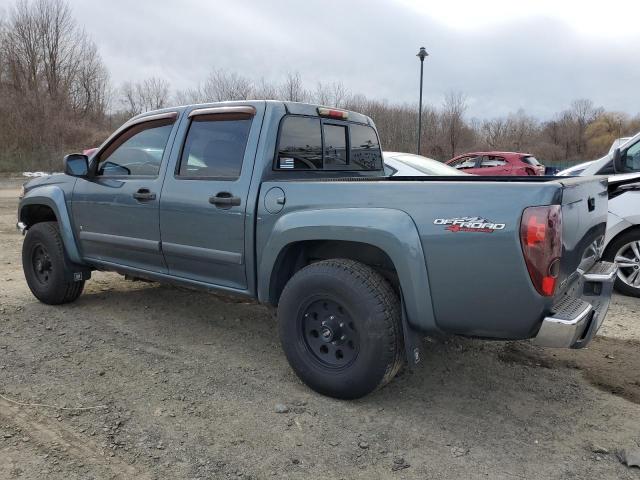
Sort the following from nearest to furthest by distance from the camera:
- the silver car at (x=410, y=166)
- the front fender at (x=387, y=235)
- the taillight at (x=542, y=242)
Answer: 1. the taillight at (x=542, y=242)
2. the front fender at (x=387, y=235)
3. the silver car at (x=410, y=166)

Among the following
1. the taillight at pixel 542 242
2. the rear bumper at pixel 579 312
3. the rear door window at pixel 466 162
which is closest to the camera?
the taillight at pixel 542 242

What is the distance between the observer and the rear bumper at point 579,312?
8.87 feet

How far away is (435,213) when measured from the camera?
113 inches

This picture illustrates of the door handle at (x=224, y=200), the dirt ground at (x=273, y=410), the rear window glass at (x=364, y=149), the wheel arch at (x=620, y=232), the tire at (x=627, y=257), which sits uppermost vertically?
the rear window glass at (x=364, y=149)

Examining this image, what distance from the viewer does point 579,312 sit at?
112 inches

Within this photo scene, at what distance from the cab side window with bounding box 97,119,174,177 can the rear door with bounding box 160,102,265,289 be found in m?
0.26

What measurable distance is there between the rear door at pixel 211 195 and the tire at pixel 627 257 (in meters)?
4.40

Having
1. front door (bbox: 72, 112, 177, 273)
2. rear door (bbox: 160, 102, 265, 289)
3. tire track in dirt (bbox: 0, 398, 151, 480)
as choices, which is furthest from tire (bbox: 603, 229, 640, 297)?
tire track in dirt (bbox: 0, 398, 151, 480)

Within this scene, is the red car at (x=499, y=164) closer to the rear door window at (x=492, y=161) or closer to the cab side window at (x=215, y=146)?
the rear door window at (x=492, y=161)

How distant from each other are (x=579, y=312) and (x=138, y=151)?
364cm

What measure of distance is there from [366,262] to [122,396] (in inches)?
70.5

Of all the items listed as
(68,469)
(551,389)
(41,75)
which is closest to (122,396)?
(68,469)

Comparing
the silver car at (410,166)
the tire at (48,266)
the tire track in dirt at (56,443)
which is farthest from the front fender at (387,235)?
the silver car at (410,166)

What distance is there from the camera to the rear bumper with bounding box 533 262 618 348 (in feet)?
8.87
